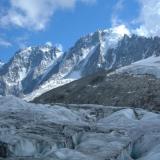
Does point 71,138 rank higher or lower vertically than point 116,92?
lower

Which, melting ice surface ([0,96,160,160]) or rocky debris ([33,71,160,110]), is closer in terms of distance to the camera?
melting ice surface ([0,96,160,160])

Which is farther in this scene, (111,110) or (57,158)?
(111,110)

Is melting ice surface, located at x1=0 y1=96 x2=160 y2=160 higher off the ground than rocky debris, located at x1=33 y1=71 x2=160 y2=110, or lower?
lower

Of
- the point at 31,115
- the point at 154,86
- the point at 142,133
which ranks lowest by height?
the point at 142,133

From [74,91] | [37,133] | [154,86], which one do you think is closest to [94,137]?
[37,133]

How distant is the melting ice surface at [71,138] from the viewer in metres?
37.9

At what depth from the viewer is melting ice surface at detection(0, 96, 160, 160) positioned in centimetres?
3786

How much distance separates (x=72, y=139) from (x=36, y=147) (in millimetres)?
3929

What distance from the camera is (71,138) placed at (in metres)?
44.0

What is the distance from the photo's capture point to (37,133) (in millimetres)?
44594

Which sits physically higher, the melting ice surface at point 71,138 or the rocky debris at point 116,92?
the rocky debris at point 116,92

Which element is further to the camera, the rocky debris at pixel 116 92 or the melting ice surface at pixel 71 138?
the rocky debris at pixel 116 92

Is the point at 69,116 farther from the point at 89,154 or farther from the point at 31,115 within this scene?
the point at 89,154

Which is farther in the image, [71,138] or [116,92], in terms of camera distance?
[116,92]
